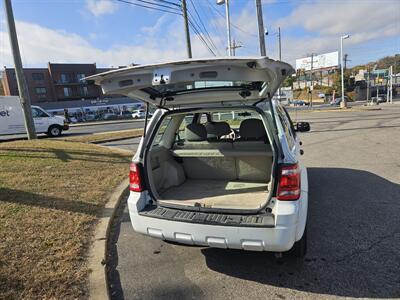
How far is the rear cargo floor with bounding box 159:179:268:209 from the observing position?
3.13m

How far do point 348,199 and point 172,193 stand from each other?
2.99 metres

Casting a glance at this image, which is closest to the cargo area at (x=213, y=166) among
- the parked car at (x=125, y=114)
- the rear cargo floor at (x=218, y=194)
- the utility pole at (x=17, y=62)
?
the rear cargo floor at (x=218, y=194)

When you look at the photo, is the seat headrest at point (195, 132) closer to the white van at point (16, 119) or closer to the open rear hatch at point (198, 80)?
the open rear hatch at point (198, 80)

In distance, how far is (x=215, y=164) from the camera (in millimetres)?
4020

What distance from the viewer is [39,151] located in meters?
8.45

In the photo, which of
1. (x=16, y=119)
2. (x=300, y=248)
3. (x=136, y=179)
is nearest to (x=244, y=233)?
(x=300, y=248)

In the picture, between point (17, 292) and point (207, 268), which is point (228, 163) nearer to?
point (207, 268)

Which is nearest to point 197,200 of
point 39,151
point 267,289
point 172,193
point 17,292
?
point 172,193

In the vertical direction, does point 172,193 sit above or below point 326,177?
above

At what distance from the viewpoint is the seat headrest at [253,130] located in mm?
3902

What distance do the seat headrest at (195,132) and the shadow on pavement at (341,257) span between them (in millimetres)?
1529

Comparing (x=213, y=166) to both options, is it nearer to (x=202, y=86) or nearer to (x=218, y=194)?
A: (x=218, y=194)

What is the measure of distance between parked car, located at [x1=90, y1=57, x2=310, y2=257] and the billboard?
2719 inches

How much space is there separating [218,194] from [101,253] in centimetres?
147
